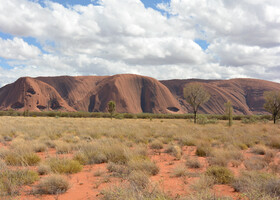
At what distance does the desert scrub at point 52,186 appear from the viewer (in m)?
4.70

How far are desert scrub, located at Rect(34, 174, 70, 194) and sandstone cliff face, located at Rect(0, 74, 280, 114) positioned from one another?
9592 cm

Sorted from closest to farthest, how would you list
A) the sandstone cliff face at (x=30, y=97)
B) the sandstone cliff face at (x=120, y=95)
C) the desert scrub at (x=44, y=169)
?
1. the desert scrub at (x=44, y=169)
2. the sandstone cliff face at (x=30, y=97)
3. the sandstone cliff face at (x=120, y=95)

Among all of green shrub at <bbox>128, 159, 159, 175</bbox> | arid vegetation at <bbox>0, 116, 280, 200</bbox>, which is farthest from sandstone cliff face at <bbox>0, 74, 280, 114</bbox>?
green shrub at <bbox>128, 159, 159, 175</bbox>

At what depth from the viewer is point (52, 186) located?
15.5 feet

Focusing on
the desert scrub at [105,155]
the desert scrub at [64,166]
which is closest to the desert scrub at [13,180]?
the desert scrub at [64,166]

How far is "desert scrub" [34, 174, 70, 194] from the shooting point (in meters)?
4.70

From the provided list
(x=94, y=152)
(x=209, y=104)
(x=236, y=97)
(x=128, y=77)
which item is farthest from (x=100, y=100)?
(x=94, y=152)

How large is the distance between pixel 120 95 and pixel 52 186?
10216 cm

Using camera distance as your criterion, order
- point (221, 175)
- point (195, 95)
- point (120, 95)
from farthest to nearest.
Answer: point (120, 95)
point (195, 95)
point (221, 175)

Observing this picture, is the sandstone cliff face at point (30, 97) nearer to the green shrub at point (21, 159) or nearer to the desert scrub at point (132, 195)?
the green shrub at point (21, 159)

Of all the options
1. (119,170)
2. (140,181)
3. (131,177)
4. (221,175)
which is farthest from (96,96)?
(140,181)

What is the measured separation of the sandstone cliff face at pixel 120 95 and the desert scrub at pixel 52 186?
95.9 metres

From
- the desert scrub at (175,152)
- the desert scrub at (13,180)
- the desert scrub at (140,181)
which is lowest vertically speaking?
the desert scrub at (175,152)

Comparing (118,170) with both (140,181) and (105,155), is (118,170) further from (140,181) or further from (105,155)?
(105,155)
